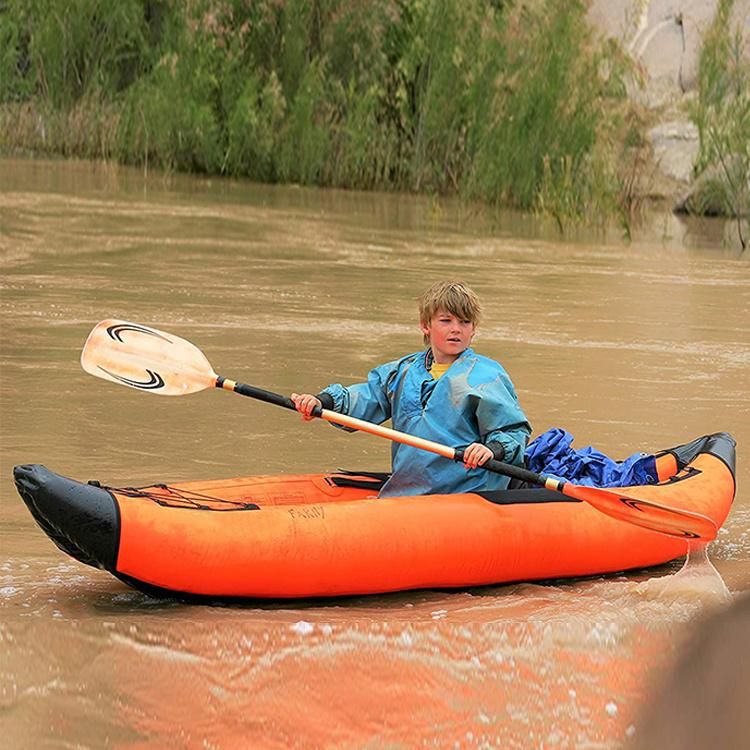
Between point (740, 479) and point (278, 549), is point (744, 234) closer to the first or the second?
point (740, 479)

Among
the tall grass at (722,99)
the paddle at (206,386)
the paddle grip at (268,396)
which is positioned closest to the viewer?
the paddle at (206,386)

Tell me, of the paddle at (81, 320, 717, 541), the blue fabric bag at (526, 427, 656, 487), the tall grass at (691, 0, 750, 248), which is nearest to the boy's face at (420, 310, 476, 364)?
the paddle at (81, 320, 717, 541)

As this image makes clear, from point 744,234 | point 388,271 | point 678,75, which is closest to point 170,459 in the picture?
point 388,271

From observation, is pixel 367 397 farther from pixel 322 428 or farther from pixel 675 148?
pixel 675 148

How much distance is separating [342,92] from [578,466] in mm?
10617

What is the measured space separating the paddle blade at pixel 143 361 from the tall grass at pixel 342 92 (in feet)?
26.5

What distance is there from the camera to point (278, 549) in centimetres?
330

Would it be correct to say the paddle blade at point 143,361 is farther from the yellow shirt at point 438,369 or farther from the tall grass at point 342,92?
the tall grass at point 342,92

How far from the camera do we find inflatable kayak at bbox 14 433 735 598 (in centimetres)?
314

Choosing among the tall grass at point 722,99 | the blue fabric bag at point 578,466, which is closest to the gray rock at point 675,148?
the tall grass at point 722,99

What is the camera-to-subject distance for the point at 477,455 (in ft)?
11.6

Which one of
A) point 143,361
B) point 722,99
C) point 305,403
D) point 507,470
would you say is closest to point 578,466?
point 507,470

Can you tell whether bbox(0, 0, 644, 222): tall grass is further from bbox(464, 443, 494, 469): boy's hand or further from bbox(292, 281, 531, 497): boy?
bbox(464, 443, 494, 469): boy's hand

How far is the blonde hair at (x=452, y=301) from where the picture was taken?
372 cm
